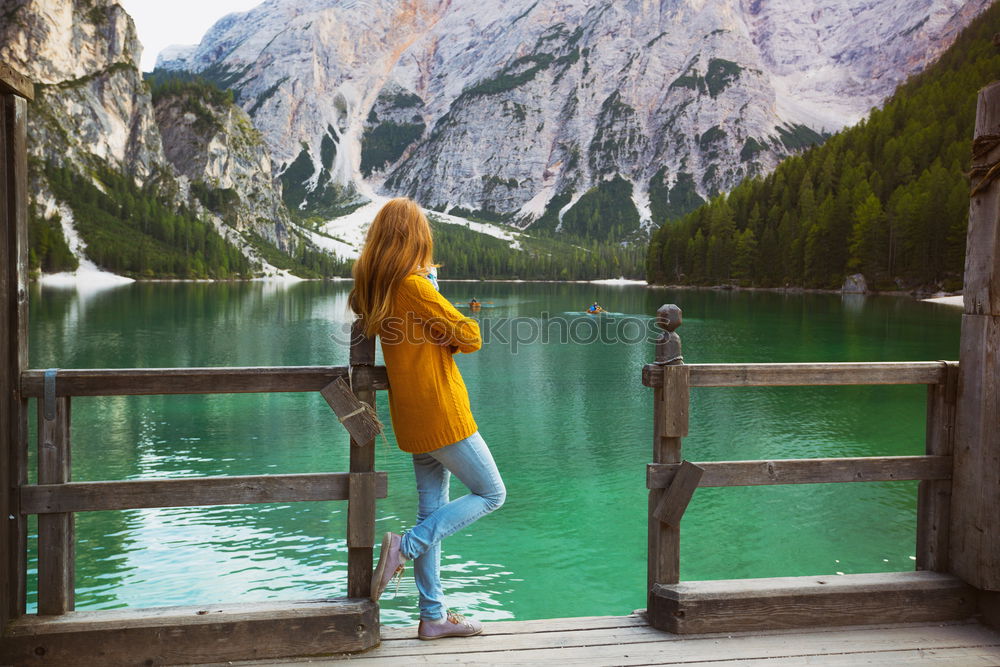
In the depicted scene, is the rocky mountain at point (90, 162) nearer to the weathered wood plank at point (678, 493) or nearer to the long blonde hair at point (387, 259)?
the long blonde hair at point (387, 259)

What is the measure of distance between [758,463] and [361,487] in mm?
2568

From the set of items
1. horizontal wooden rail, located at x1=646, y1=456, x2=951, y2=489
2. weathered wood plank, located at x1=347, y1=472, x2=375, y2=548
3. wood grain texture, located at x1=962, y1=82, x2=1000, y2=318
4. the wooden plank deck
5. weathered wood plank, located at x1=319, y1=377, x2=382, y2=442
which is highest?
wood grain texture, located at x1=962, y1=82, x2=1000, y2=318

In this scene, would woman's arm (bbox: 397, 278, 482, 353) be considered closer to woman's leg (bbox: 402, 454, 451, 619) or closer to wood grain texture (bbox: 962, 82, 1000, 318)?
woman's leg (bbox: 402, 454, 451, 619)

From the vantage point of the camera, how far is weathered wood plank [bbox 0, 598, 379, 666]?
4.41m

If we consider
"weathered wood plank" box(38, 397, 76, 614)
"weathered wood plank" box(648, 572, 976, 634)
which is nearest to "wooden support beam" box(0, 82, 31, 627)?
"weathered wood plank" box(38, 397, 76, 614)

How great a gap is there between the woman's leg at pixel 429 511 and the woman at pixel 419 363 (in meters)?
0.02

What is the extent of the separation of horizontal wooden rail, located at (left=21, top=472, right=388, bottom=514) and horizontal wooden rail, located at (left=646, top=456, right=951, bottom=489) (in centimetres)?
211

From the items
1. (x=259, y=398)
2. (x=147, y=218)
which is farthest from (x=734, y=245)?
(x=147, y=218)

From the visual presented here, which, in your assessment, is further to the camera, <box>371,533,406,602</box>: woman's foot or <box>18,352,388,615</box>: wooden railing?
<box>371,533,406,602</box>: woman's foot

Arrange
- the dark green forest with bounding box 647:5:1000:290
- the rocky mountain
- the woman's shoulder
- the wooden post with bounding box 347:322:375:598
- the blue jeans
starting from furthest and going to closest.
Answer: the rocky mountain, the dark green forest with bounding box 647:5:1000:290, the wooden post with bounding box 347:322:375:598, the blue jeans, the woman's shoulder

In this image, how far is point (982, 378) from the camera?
511cm

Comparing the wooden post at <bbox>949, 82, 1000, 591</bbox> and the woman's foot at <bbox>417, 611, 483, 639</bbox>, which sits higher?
the wooden post at <bbox>949, 82, 1000, 591</bbox>

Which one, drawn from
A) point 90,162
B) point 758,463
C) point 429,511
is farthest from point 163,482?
point 90,162

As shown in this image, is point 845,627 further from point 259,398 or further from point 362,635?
point 259,398
